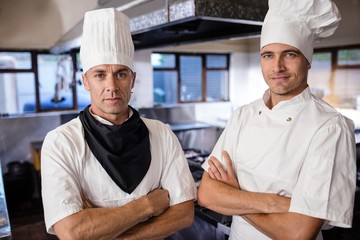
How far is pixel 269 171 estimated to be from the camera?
1304 millimetres

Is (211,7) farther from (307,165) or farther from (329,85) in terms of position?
(329,85)

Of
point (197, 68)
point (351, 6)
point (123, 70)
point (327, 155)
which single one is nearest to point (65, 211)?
point (123, 70)

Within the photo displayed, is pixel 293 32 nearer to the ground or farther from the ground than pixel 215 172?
farther from the ground

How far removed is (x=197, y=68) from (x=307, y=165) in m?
5.85

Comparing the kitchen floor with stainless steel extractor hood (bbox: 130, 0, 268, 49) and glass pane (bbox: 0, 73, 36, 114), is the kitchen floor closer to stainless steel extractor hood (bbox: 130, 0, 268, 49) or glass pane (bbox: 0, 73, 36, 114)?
stainless steel extractor hood (bbox: 130, 0, 268, 49)

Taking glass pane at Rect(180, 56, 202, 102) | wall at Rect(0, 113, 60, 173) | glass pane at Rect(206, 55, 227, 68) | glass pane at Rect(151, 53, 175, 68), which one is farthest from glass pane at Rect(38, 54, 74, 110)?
glass pane at Rect(206, 55, 227, 68)

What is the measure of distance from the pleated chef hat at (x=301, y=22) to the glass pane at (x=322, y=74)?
465 centimetres

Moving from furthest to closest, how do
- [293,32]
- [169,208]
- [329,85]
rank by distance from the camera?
1. [329,85]
2. [169,208]
3. [293,32]

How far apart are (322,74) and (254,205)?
516 cm

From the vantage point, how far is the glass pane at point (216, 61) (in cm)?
700

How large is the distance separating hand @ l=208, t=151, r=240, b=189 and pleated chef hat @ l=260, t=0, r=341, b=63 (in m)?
0.53

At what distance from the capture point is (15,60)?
5.02 m

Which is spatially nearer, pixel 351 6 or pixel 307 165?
pixel 307 165

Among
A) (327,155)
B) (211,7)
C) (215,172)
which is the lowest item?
(215,172)
